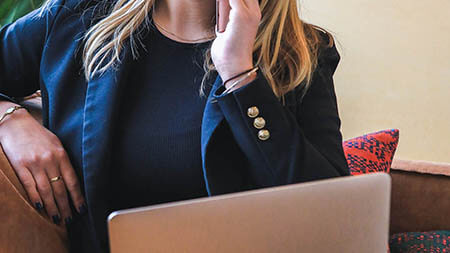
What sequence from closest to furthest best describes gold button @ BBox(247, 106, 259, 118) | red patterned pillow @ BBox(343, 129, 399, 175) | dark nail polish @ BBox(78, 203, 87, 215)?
gold button @ BBox(247, 106, 259, 118)
dark nail polish @ BBox(78, 203, 87, 215)
red patterned pillow @ BBox(343, 129, 399, 175)

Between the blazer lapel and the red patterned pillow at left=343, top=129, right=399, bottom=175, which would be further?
the red patterned pillow at left=343, top=129, right=399, bottom=175

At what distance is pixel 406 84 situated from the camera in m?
2.06

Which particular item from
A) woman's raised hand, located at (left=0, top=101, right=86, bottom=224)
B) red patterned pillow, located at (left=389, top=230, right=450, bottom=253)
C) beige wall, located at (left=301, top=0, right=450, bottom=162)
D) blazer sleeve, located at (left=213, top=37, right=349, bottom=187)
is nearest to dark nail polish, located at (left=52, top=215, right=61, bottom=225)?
woman's raised hand, located at (left=0, top=101, right=86, bottom=224)

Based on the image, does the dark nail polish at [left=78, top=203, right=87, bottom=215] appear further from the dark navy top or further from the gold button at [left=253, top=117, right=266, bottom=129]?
the gold button at [left=253, top=117, right=266, bottom=129]

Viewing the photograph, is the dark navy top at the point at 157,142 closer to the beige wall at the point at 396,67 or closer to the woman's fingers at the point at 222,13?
the woman's fingers at the point at 222,13

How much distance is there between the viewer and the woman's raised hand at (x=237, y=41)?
0.95 m

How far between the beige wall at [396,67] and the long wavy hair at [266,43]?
939 mm

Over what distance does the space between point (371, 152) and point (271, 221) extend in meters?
0.77

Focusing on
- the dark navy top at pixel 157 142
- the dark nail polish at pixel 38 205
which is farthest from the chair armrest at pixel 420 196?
the dark nail polish at pixel 38 205

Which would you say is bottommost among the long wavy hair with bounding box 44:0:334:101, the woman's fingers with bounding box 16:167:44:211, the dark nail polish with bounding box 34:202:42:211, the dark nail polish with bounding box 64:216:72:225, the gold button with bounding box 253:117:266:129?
the dark nail polish with bounding box 64:216:72:225

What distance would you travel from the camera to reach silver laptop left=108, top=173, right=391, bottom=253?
494mm

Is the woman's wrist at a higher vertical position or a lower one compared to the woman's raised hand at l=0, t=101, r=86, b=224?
higher

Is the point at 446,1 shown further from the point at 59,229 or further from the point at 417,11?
the point at 59,229

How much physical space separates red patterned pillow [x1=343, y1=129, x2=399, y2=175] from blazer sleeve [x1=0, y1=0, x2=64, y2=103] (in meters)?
0.70
